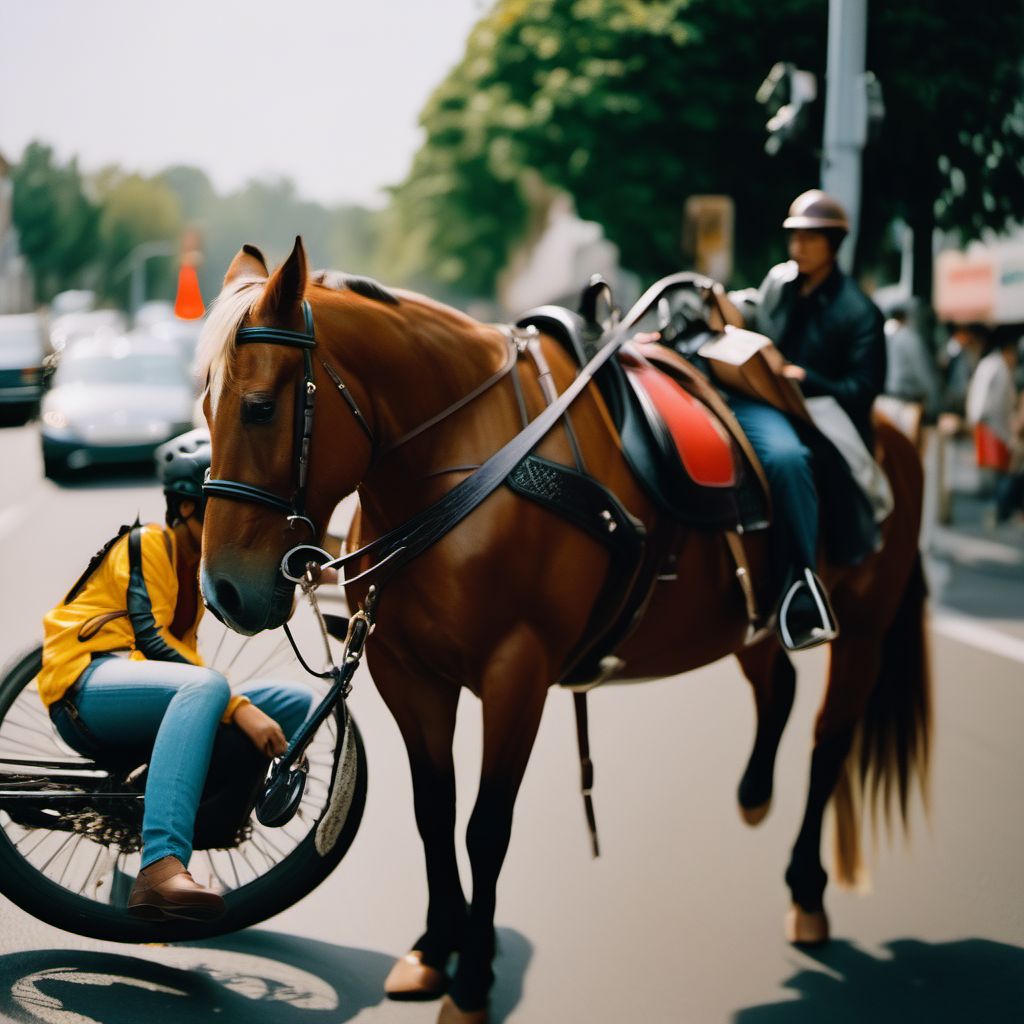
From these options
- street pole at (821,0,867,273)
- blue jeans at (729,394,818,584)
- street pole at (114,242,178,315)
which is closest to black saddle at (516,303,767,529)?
blue jeans at (729,394,818,584)

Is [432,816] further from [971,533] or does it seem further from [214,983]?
[971,533]

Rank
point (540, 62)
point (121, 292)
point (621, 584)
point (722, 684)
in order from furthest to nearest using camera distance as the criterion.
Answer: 1. point (121, 292)
2. point (540, 62)
3. point (722, 684)
4. point (621, 584)

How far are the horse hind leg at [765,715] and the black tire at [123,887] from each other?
5.15 ft

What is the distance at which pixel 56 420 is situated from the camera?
58.6 ft

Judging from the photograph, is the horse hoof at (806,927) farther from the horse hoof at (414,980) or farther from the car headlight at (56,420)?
the car headlight at (56,420)

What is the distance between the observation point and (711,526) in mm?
4227

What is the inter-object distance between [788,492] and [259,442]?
5.94ft

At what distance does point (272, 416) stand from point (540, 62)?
20945 mm

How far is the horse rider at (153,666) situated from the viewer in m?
3.90

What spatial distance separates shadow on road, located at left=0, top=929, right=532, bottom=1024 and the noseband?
4.70 ft

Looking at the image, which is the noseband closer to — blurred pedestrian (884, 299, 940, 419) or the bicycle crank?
the bicycle crank

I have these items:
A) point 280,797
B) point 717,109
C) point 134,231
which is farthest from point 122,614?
point 134,231

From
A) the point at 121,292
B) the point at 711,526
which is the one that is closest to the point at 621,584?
the point at 711,526

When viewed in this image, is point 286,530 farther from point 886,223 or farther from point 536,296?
point 536,296
